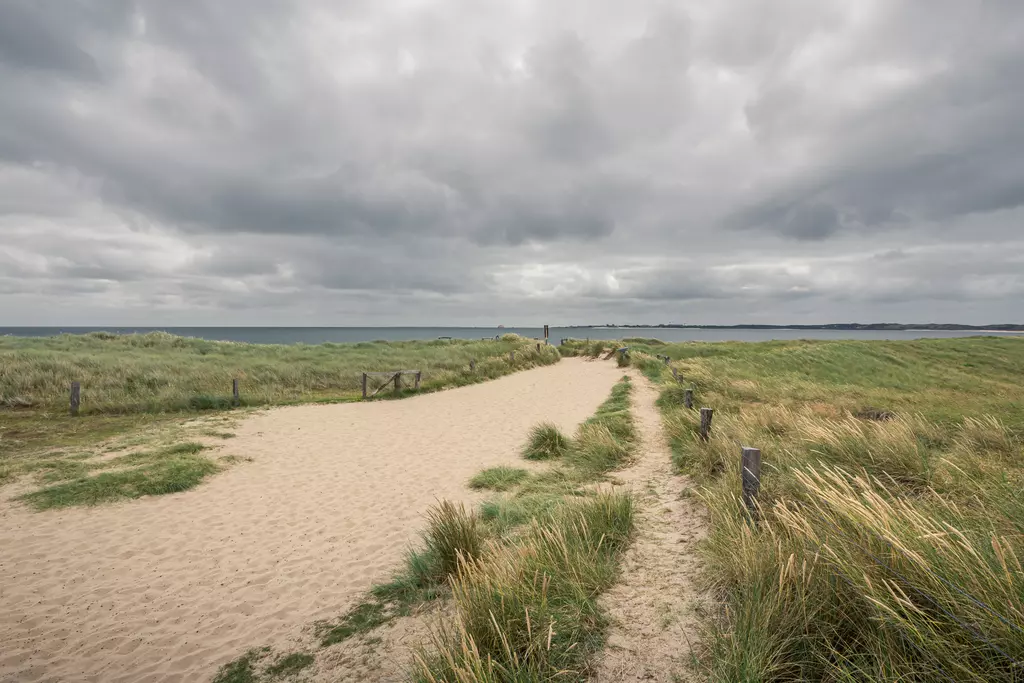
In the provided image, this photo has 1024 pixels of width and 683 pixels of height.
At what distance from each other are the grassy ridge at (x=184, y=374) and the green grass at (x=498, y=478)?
1299 centimetres

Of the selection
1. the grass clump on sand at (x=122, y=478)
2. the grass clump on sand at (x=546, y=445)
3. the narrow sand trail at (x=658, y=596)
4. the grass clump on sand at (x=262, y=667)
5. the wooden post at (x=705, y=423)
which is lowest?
the grass clump on sand at (x=262, y=667)

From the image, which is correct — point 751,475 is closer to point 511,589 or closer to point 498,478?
point 511,589

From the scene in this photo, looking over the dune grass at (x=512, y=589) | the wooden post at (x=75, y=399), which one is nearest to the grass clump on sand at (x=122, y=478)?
the dune grass at (x=512, y=589)

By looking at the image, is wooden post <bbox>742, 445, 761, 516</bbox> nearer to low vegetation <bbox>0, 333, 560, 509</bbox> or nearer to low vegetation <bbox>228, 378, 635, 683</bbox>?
low vegetation <bbox>228, 378, 635, 683</bbox>

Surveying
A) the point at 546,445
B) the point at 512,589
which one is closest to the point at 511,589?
the point at 512,589

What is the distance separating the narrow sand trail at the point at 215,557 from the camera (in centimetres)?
463

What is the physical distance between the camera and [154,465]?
32.3 ft

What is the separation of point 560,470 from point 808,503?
5058mm

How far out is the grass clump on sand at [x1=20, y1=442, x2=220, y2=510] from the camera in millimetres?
8180

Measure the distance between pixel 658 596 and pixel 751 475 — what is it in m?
1.68

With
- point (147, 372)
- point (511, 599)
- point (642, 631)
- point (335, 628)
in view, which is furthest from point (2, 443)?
point (642, 631)

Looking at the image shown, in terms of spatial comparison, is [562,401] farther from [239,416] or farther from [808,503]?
[808,503]

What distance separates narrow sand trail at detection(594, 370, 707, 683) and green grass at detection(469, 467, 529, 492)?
101 inches

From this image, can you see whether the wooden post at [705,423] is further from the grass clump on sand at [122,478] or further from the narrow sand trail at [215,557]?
the grass clump on sand at [122,478]
